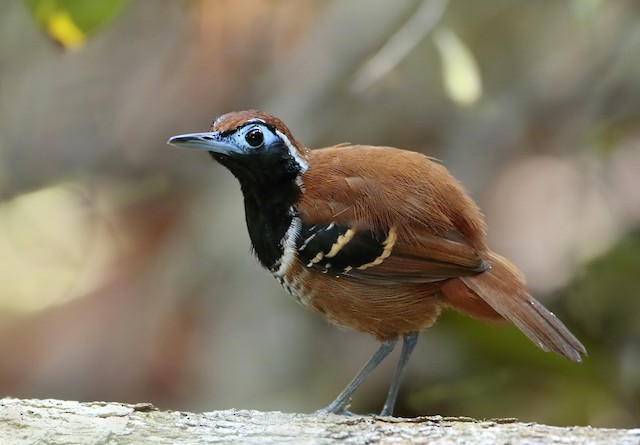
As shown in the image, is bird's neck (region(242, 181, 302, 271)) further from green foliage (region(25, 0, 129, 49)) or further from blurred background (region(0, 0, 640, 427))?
blurred background (region(0, 0, 640, 427))

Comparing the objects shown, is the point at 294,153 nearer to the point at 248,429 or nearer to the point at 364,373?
the point at 364,373

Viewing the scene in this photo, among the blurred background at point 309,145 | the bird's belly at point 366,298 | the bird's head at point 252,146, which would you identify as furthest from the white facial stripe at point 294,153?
the blurred background at point 309,145

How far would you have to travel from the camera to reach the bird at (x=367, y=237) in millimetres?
3457

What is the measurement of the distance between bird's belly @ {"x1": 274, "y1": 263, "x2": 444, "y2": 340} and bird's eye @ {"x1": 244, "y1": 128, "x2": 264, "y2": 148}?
1.55 ft

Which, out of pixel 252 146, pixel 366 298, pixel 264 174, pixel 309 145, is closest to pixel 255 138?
pixel 252 146

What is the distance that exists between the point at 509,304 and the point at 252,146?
43.1 inches

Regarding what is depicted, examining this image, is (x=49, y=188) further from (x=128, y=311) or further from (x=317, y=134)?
(x=317, y=134)

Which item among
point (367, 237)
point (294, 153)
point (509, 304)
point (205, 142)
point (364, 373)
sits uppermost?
point (294, 153)

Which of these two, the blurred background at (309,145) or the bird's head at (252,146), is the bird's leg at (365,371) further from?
the blurred background at (309,145)

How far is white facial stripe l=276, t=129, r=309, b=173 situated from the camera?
11.7ft

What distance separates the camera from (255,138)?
350 cm

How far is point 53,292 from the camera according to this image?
7512 millimetres

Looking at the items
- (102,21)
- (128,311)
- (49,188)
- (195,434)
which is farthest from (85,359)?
(195,434)

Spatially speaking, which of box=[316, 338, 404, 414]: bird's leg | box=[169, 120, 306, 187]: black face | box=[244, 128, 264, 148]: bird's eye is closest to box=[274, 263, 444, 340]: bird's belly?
box=[316, 338, 404, 414]: bird's leg
